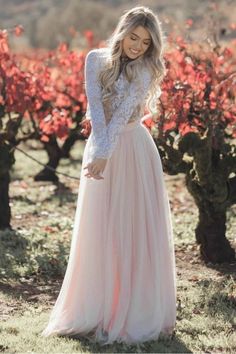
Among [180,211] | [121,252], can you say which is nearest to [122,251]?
[121,252]

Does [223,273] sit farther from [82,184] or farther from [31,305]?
[82,184]

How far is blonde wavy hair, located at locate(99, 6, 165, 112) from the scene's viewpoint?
14.8ft

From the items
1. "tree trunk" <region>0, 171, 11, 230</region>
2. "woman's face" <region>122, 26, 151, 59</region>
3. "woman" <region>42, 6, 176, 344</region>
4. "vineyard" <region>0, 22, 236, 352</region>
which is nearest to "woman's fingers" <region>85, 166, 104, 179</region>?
"woman" <region>42, 6, 176, 344</region>

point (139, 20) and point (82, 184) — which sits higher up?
point (139, 20)

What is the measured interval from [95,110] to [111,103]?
0.17m

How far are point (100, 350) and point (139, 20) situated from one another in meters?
2.16

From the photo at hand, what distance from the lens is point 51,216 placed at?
31.6 ft

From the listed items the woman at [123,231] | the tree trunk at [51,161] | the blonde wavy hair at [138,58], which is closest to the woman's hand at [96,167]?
the woman at [123,231]

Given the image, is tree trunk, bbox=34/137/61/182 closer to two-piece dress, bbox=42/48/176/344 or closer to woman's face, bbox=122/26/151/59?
two-piece dress, bbox=42/48/176/344

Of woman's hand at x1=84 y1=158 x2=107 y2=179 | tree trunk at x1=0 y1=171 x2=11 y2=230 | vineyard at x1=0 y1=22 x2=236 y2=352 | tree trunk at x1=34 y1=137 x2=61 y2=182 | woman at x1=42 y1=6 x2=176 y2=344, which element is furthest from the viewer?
tree trunk at x1=34 y1=137 x2=61 y2=182

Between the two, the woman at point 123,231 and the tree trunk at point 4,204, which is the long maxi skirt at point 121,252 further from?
the tree trunk at point 4,204

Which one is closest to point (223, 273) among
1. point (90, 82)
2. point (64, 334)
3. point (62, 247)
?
point (62, 247)

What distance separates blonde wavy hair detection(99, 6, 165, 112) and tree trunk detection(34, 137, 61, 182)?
25.3 feet

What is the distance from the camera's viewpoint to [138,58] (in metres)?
4.63
